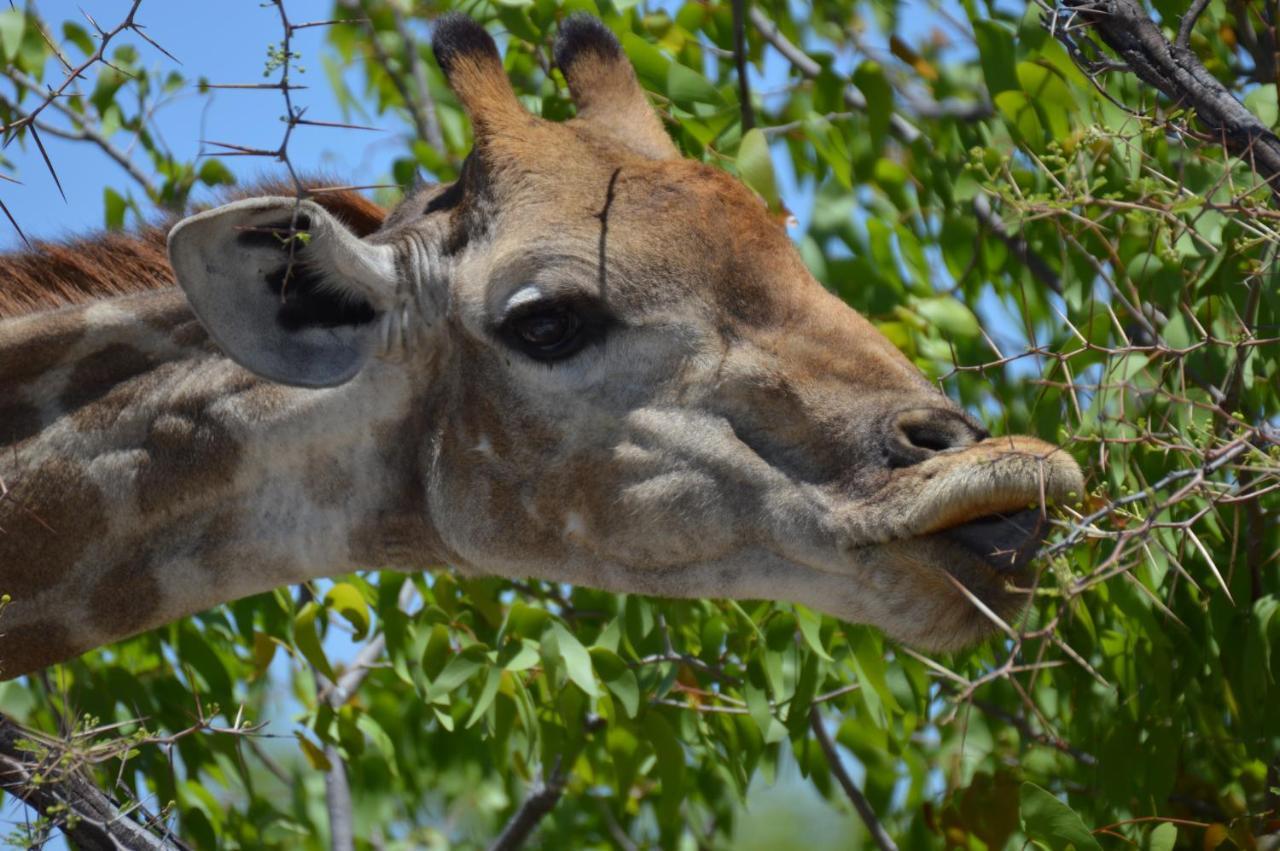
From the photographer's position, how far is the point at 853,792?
5207 mm

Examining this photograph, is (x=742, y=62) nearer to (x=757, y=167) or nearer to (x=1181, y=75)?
(x=757, y=167)

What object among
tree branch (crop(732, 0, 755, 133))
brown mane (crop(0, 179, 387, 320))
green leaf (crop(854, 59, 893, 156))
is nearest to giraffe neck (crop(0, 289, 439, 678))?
brown mane (crop(0, 179, 387, 320))

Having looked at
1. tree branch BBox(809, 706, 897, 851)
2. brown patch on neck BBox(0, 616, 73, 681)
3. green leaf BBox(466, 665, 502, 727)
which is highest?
brown patch on neck BBox(0, 616, 73, 681)

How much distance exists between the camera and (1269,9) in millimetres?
4977

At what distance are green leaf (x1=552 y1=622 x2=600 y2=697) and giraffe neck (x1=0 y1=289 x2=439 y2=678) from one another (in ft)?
1.39

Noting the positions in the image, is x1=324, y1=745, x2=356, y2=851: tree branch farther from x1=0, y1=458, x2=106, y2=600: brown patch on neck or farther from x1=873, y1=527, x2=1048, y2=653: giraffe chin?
x1=873, y1=527, x2=1048, y2=653: giraffe chin

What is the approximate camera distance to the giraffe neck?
14.0 feet

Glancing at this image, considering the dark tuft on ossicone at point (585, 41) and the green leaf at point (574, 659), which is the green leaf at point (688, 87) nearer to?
the dark tuft on ossicone at point (585, 41)

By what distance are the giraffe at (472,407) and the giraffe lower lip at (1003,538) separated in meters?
0.23

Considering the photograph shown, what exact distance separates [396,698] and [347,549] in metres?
1.90

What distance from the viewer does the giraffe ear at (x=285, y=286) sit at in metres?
4.04

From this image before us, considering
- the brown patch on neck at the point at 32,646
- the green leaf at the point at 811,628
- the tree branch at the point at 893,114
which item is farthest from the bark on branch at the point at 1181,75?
the brown patch on neck at the point at 32,646

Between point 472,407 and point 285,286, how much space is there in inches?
22.8

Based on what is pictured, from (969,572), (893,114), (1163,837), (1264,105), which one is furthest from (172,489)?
(1264,105)
